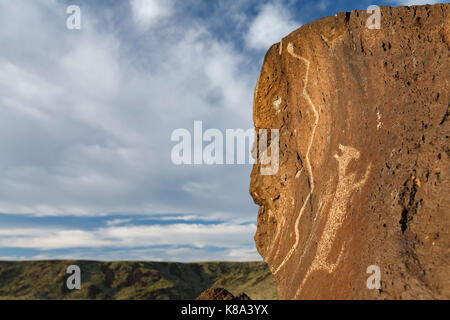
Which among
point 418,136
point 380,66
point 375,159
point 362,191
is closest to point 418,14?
point 380,66

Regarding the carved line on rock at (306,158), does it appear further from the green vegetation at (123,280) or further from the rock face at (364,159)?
the green vegetation at (123,280)

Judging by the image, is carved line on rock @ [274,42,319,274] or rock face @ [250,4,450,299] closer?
rock face @ [250,4,450,299]

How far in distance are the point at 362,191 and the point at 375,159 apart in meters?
0.58

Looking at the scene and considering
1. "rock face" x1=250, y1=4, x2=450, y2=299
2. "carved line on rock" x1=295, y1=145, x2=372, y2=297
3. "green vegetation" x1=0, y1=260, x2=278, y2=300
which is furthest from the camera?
"green vegetation" x1=0, y1=260, x2=278, y2=300

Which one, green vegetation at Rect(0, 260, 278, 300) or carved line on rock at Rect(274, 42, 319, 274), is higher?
carved line on rock at Rect(274, 42, 319, 274)

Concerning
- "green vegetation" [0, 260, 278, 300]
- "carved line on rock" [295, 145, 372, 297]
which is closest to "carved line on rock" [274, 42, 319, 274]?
"carved line on rock" [295, 145, 372, 297]

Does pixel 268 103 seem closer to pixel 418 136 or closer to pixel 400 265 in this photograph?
pixel 418 136

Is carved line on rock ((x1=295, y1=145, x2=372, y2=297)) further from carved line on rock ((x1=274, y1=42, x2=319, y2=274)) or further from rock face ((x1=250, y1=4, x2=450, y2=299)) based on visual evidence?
carved line on rock ((x1=274, y1=42, x2=319, y2=274))

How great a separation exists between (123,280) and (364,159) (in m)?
42.3

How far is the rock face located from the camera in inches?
185

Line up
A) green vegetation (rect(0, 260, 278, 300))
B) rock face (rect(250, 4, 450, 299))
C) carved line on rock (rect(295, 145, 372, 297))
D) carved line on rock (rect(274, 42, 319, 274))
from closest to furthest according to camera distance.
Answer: rock face (rect(250, 4, 450, 299)) < carved line on rock (rect(295, 145, 372, 297)) < carved line on rock (rect(274, 42, 319, 274)) < green vegetation (rect(0, 260, 278, 300))

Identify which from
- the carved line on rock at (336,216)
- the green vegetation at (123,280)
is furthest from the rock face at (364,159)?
the green vegetation at (123,280)

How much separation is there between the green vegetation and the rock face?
27.7 metres
